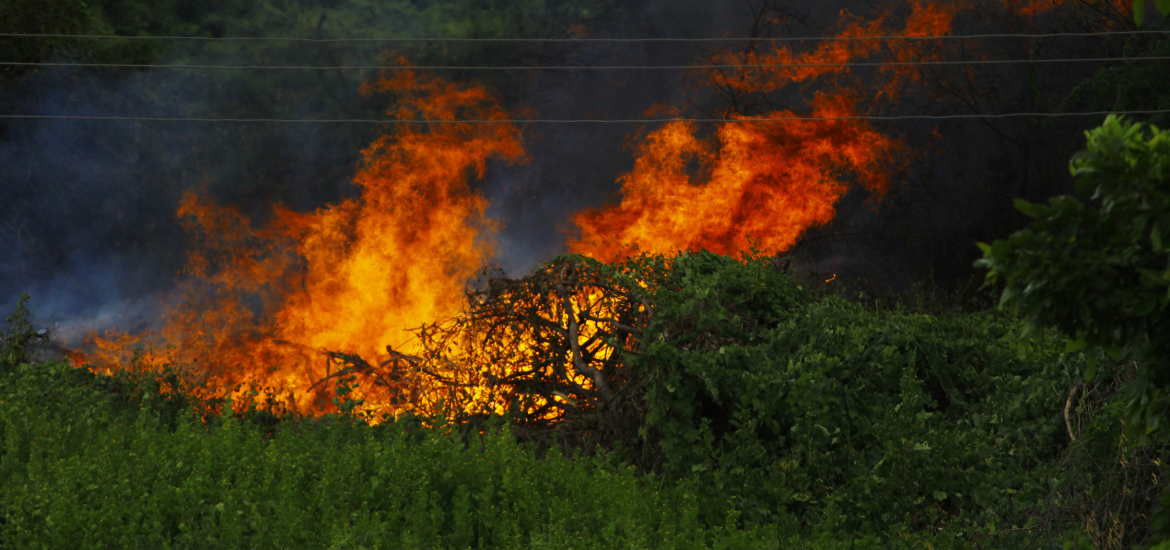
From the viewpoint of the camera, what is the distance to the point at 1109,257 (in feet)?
8.62

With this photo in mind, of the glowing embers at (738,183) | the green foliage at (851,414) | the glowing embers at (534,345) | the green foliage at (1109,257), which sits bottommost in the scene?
the green foliage at (851,414)

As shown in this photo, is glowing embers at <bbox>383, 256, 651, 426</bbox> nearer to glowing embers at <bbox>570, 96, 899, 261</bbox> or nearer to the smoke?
glowing embers at <bbox>570, 96, 899, 261</bbox>

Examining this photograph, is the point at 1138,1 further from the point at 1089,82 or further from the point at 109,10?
the point at 109,10

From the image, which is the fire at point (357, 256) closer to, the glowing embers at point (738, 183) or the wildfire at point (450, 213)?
the wildfire at point (450, 213)

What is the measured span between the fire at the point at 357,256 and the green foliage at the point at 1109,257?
38.2ft

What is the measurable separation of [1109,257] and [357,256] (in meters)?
13.1

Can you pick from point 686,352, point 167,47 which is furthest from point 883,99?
point 167,47

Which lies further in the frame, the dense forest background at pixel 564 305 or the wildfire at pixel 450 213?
the wildfire at pixel 450 213

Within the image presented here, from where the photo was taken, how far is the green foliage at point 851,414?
6.93 m

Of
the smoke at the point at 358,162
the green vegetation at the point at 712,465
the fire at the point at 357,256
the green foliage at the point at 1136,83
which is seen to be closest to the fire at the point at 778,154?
the smoke at the point at 358,162

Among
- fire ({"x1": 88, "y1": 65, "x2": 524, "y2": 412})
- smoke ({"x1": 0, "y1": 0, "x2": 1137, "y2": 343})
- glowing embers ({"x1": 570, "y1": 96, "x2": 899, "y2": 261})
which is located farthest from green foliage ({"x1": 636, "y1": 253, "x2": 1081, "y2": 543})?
smoke ({"x1": 0, "y1": 0, "x2": 1137, "y2": 343})

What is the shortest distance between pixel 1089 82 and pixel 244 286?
14.7 m

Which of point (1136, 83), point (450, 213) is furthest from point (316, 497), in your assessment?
point (1136, 83)

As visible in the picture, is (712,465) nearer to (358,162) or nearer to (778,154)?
(778,154)
